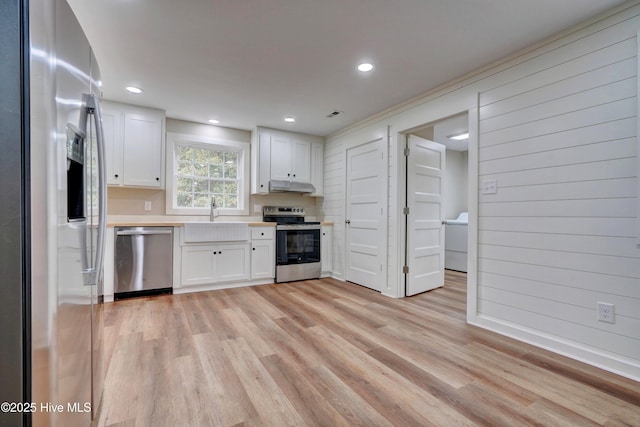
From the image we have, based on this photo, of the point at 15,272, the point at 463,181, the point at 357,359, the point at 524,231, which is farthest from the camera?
the point at 463,181

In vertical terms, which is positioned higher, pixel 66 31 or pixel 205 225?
pixel 66 31

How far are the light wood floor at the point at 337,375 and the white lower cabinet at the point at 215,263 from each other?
80 cm

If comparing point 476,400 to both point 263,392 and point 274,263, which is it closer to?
point 263,392

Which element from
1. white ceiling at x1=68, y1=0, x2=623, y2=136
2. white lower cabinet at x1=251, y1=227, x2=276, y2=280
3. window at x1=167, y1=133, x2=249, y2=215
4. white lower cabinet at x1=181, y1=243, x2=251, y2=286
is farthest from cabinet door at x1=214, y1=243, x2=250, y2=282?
white ceiling at x1=68, y1=0, x2=623, y2=136

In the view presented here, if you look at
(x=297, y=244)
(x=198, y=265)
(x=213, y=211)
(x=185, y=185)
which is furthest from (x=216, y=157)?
(x=297, y=244)

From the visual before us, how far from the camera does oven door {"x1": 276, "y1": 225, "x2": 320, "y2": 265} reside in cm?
436

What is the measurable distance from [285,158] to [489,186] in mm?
3036

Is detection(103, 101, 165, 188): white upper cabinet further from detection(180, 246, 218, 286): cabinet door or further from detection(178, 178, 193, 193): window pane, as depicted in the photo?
detection(180, 246, 218, 286): cabinet door

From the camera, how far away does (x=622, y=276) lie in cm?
190

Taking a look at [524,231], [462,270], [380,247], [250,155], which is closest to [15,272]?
[524,231]

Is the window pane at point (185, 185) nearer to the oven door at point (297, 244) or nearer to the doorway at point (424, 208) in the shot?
the oven door at point (297, 244)

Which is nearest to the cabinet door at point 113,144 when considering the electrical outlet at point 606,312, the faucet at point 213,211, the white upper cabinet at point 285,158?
the faucet at point 213,211

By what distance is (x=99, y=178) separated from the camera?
4.11ft

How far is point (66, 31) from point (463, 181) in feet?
22.4
